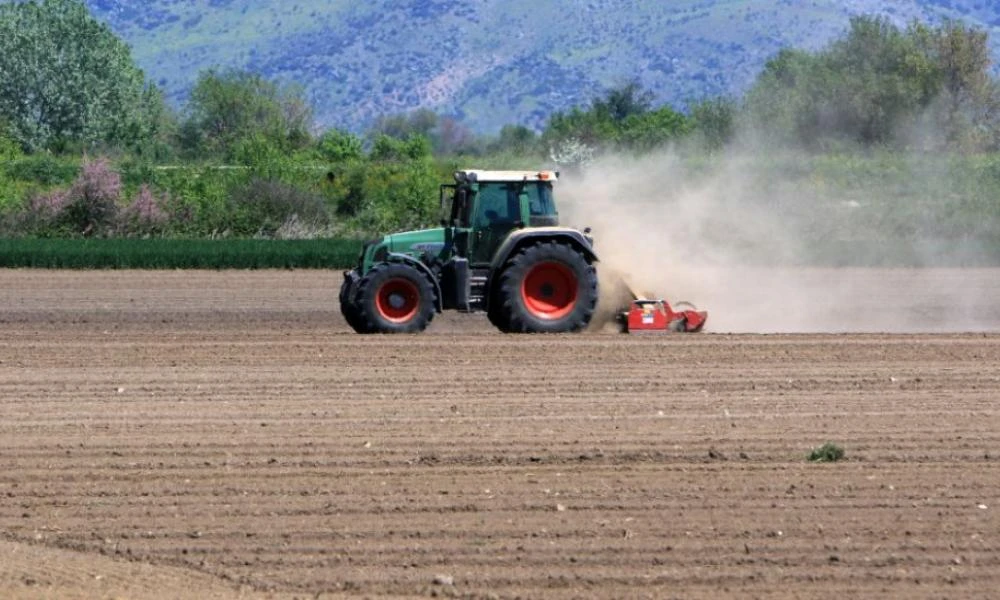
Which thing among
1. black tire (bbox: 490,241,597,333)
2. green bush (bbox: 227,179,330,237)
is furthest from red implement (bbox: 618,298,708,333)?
green bush (bbox: 227,179,330,237)

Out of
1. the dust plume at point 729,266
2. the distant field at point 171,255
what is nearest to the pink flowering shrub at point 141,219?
the distant field at point 171,255

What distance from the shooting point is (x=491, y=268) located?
1859cm

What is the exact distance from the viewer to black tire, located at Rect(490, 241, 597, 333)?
60.4 ft

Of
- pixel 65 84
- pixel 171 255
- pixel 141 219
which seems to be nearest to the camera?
pixel 171 255

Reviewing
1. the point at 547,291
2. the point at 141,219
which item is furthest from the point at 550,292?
the point at 141,219

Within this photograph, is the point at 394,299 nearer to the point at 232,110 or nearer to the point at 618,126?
the point at 618,126

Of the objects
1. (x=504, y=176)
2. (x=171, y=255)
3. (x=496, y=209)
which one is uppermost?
(x=504, y=176)

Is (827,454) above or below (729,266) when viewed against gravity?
below

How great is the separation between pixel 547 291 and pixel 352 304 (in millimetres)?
2396

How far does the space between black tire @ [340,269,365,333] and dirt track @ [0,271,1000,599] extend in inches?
16.7

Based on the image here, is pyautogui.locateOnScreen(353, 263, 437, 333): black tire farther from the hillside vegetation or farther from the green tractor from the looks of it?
the hillside vegetation

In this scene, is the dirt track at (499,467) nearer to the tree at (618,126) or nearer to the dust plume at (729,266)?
the dust plume at (729,266)

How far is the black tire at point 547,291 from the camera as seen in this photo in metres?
18.4

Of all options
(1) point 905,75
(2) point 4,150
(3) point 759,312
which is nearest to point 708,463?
(3) point 759,312
